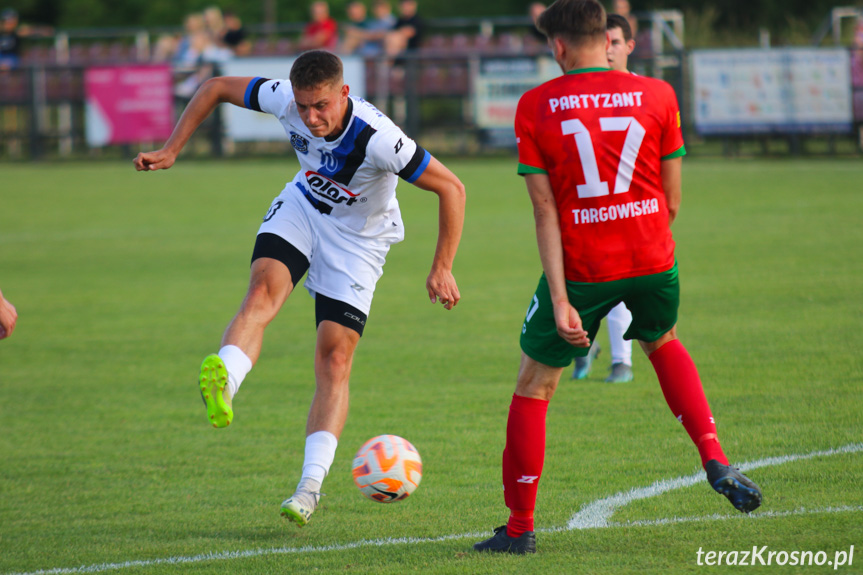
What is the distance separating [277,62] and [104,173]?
4488 millimetres

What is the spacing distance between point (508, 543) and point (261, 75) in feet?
63.8

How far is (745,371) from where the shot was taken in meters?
7.25

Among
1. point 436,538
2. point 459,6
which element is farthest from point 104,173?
point 459,6

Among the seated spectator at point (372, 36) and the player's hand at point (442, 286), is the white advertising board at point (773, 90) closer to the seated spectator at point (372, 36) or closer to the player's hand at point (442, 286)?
the seated spectator at point (372, 36)

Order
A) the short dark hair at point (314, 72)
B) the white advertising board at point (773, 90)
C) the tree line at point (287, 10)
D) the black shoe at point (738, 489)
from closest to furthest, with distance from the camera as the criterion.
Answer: the black shoe at point (738, 489), the short dark hair at point (314, 72), the white advertising board at point (773, 90), the tree line at point (287, 10)

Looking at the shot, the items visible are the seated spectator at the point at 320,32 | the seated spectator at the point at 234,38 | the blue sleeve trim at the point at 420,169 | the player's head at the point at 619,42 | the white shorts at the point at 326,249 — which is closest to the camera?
the blue sleeve trim at the point at 420,169

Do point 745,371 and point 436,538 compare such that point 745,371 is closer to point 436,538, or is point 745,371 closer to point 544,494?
point 544,494

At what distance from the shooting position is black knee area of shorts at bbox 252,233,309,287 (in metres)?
5.03

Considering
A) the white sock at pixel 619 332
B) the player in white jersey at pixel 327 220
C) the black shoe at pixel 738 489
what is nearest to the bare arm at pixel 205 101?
the player in white jersey at pixel 327 220

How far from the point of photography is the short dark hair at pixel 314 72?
464cm

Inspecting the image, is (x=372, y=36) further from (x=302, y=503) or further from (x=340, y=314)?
(x=302, y=503)

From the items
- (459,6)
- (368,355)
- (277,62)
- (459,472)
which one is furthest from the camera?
(459,6)

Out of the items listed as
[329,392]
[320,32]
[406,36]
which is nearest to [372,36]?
[406,36]

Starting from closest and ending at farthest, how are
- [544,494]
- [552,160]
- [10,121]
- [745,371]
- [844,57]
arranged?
[552,160], [544,494], [745,371], [844,57], [10,121]
